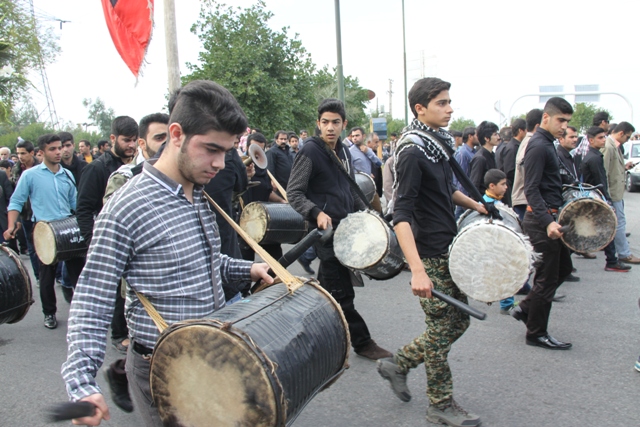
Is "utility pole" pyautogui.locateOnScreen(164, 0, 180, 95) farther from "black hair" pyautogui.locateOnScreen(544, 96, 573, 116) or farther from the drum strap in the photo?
the drum strap

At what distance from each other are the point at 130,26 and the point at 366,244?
5570 mm

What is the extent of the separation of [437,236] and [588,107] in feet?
205

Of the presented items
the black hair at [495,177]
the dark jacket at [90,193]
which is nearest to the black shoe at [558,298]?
the black hair at [495,177]

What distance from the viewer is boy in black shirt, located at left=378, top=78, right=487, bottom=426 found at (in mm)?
3291

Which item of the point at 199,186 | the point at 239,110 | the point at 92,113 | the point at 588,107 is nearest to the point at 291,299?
the point at 199,186

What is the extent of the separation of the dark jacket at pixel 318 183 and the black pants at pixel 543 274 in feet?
5.22

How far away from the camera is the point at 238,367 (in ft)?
5.55

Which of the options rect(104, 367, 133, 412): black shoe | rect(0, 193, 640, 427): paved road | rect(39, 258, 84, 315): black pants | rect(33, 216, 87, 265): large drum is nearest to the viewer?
rect(104, 367, 133, 412): black shoe

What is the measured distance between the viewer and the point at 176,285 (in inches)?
75.5

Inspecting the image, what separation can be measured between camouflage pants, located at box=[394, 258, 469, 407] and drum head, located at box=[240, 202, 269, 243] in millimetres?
3123

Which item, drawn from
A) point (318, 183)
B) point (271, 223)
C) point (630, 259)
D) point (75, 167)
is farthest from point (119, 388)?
point (630, 259)

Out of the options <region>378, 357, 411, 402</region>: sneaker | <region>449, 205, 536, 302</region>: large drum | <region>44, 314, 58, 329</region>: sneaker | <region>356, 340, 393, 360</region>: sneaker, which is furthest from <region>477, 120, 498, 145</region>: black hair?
<region>44, 314, 58, 329</region>: sneaker

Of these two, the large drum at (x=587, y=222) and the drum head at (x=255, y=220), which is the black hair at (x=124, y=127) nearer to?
the drum head at (x=255, y=220)

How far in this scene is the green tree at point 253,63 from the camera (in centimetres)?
1739
